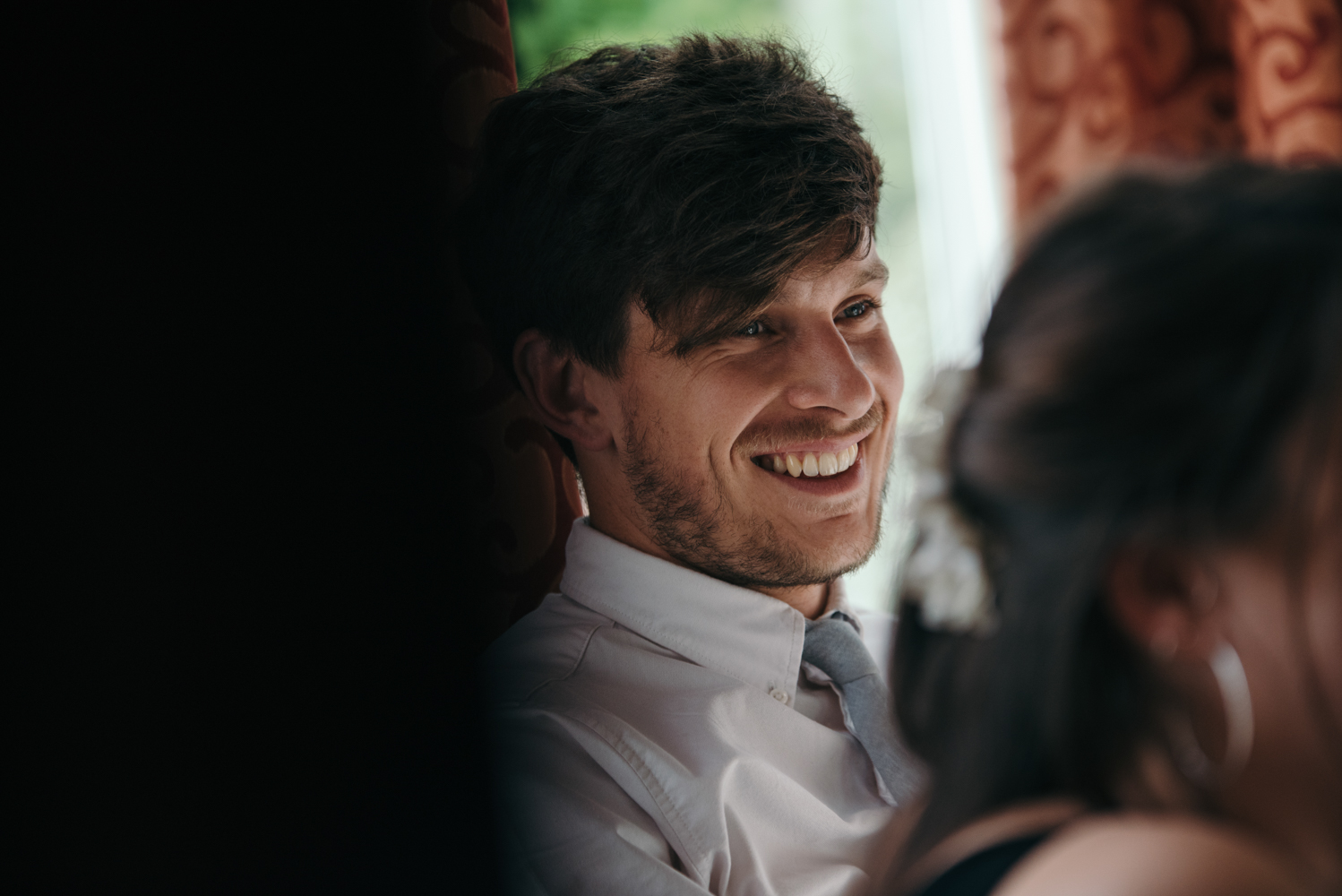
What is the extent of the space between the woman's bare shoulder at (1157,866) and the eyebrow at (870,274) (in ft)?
2.39

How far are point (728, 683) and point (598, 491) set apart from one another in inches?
10.6

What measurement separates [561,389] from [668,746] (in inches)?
16.0

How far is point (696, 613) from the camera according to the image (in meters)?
1.06

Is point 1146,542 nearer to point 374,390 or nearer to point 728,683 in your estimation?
point 374,390

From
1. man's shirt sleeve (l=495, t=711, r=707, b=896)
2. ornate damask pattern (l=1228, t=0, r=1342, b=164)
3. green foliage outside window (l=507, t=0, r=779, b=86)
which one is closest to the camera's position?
man's shirt sleeve (l=495, t=711, r=707, b=896)

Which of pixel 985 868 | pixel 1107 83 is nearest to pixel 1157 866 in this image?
pixel 985 868

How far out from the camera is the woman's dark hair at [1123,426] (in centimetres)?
50

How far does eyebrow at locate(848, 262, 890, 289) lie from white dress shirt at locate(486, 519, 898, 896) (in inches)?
13.9

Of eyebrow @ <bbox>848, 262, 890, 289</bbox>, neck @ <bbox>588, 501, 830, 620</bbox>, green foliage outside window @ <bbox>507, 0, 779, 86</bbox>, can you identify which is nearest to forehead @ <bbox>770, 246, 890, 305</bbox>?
eyebrow @ <bbox>848, 262, 890, 289</bbox>

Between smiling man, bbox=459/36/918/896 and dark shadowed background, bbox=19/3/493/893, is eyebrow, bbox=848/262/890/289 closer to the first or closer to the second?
smiling man, bbox=459/36/918/896

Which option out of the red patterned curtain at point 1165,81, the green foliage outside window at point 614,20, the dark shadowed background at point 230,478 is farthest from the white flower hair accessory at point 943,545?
the green foliage outside window at point 614,20

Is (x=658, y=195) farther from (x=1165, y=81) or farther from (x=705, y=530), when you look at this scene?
(x=1165, y=81)

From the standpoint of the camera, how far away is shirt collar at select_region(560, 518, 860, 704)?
1.04 m

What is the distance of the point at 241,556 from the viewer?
1.65 ft
